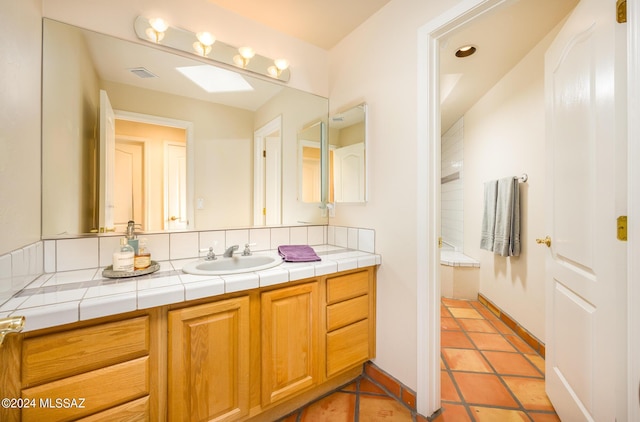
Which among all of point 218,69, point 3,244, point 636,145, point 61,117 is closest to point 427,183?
point 636,145

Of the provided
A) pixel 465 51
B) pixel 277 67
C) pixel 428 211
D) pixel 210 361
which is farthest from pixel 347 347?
pixel 465 51

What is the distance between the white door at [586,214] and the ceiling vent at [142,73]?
6.80ft

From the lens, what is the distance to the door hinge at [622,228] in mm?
860

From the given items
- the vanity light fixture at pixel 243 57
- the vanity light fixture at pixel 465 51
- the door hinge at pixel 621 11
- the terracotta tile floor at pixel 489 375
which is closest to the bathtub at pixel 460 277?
the terracotta tile floor at pixel 489 375

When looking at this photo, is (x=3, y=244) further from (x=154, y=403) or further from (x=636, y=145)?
(x=636, y=145)

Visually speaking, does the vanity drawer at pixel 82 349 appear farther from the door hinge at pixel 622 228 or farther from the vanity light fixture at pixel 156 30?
the door hinge at pixel 622 228

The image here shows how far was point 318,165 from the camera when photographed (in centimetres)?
203

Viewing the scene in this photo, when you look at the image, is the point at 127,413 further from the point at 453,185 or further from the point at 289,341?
the point at 453,185

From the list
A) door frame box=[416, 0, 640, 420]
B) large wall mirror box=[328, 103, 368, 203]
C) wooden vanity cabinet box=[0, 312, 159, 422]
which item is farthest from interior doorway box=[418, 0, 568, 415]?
wooden vanity cabinet box=[0, 312, 159, 422]

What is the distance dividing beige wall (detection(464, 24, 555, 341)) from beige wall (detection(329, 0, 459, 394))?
0.95 m

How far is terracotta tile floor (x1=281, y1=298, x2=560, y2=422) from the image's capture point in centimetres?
137

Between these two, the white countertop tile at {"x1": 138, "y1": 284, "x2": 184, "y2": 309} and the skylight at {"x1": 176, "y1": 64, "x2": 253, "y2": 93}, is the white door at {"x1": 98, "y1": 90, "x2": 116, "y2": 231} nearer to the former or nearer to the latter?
the skylight at {"x1": 176, "y1": 64, "x2": 253, "y2": 93}

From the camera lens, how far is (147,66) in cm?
139

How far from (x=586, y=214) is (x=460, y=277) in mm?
→ 2139
